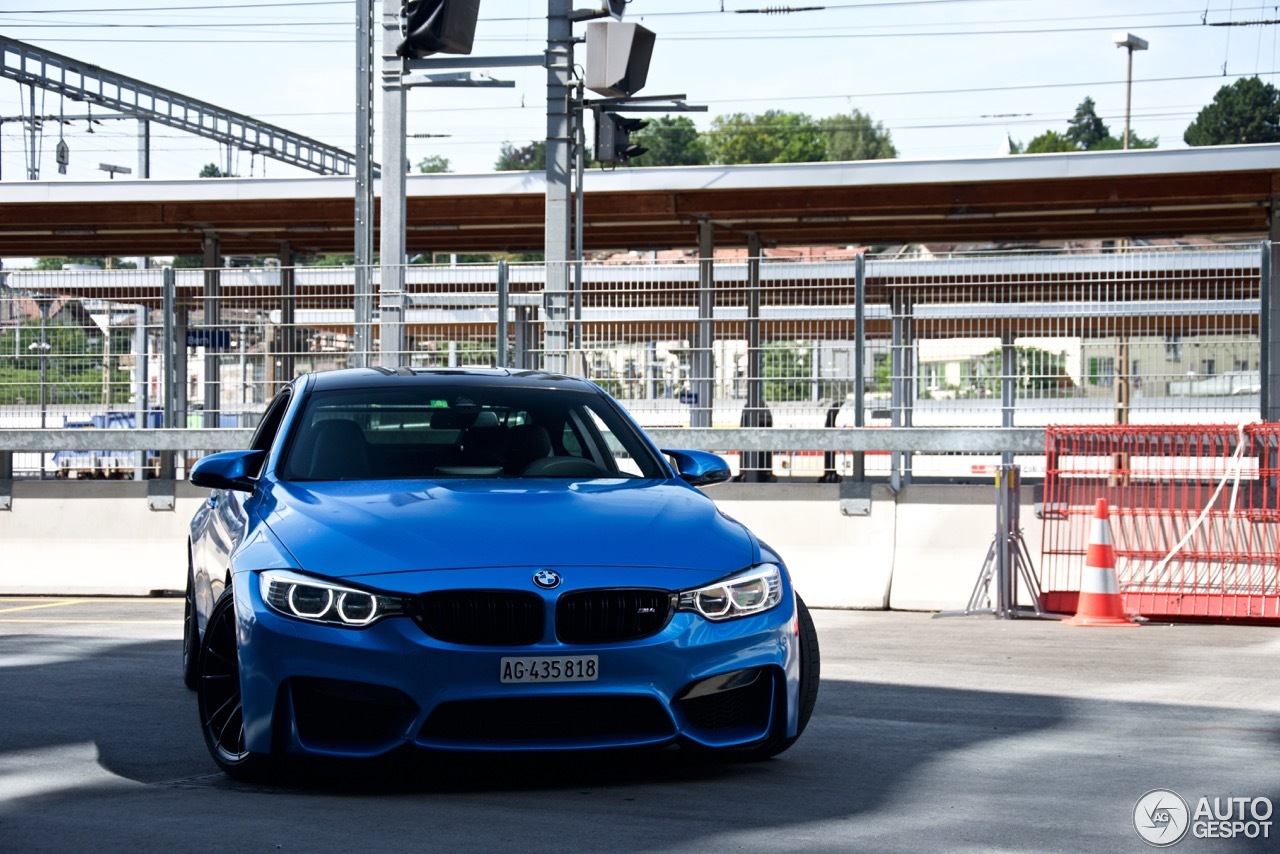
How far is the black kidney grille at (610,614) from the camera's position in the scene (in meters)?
5.54

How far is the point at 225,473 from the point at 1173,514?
314 inches

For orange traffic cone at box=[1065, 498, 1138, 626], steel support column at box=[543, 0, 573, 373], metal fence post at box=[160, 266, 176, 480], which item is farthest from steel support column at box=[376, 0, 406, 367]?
orange traffic cone at box=[1065, 498, 1138, 626]

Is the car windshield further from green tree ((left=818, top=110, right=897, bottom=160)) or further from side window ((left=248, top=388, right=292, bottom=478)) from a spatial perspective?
green tree ((left=818, top=110, right=897, bottom=160))

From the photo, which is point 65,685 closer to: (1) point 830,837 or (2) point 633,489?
(2) point 633,489

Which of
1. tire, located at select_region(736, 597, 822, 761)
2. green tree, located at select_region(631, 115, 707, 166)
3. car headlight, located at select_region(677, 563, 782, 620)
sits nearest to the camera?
car headlight, located at select_region(677, 563, 782, 620)

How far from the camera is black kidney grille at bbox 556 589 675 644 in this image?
5535mm

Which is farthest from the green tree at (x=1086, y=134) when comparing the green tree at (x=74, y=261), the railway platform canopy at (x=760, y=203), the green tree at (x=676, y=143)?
the railway platform canopy at (x=760, y=203)

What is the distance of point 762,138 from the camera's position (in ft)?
521

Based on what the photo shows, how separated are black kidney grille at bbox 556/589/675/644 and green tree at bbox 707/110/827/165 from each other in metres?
152

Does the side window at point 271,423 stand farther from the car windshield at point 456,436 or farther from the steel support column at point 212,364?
the steel support column at point 212,364

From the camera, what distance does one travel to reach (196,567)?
784 cm

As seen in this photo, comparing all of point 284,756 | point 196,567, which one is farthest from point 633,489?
point 196,567

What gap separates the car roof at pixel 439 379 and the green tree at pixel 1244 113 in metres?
143

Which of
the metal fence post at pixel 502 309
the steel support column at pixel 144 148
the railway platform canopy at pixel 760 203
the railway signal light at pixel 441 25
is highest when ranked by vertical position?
the steel support column at pixel 144 148
